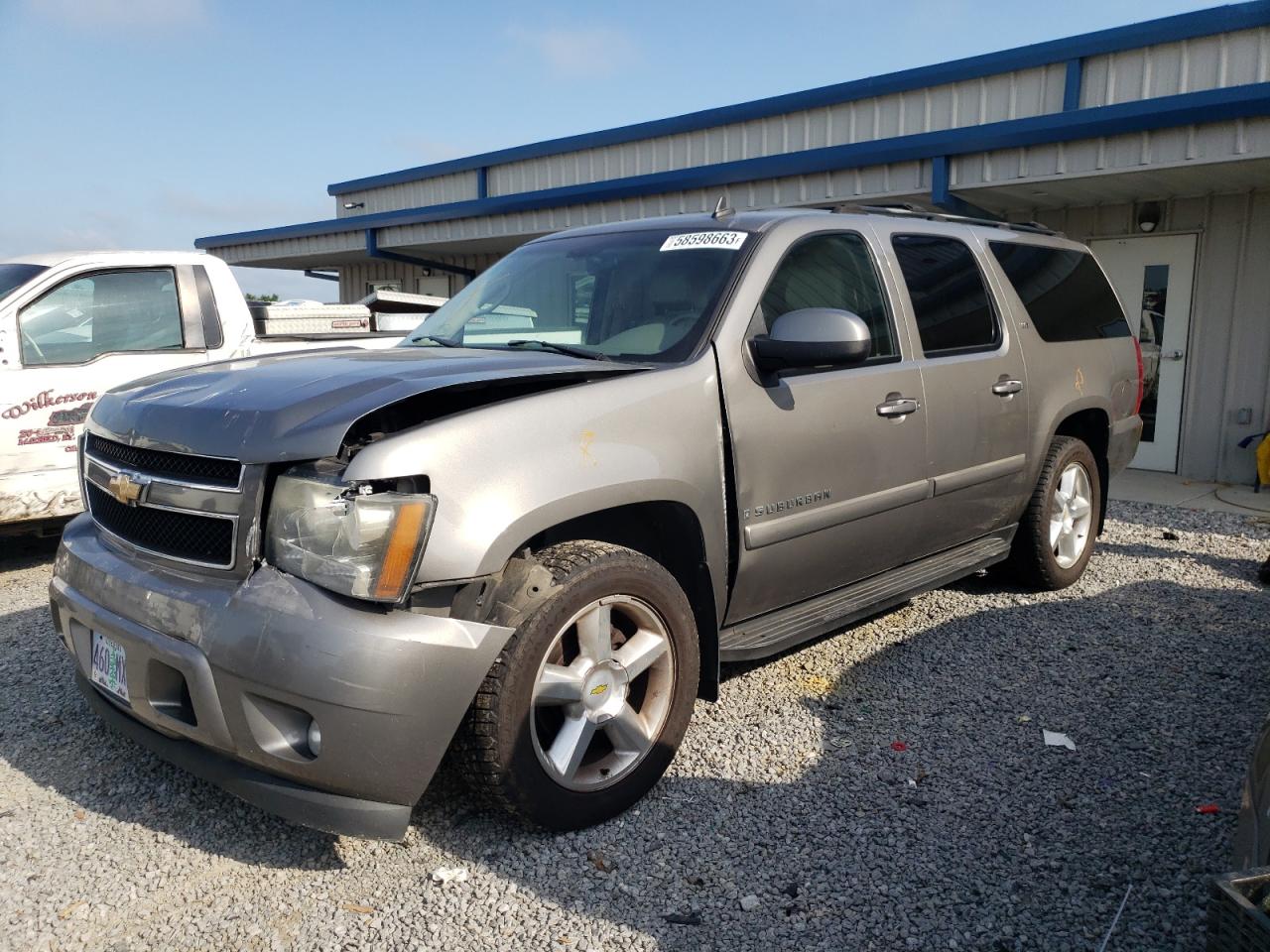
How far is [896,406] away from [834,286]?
0.54 meters

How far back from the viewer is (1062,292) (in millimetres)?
5266

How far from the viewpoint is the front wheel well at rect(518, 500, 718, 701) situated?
316 centimetres

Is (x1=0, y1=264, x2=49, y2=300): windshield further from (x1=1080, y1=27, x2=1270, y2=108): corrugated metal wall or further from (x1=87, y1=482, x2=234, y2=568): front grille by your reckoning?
(x1=1080, y1=27, x2=1270, y2=108): corrugated metal wall

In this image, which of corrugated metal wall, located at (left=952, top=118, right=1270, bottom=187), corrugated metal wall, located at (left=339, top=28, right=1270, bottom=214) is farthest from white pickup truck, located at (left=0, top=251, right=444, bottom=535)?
corrugated metal wall, located at (left=339, top=28, right=1270, bottom=214)

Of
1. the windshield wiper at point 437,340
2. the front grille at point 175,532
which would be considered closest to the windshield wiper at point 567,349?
the windshield wiper at point 437,340

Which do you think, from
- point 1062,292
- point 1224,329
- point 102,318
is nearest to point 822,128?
point 1224,329

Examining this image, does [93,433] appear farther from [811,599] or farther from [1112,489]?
[1112,489]

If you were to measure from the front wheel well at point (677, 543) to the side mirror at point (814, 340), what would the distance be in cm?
64

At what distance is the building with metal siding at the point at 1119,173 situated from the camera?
26.3 ft

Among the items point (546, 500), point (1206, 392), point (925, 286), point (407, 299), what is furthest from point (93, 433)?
point (1206, 392)

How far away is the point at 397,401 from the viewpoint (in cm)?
259

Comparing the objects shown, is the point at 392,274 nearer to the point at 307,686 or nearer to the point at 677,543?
the point at 677,543

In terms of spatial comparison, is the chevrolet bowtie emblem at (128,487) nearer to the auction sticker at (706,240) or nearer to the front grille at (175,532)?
the front grille at (175,532)

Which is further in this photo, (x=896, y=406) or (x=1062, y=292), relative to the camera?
(x=1062, y=292)
